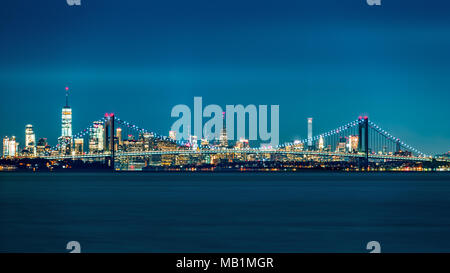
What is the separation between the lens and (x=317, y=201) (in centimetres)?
3391

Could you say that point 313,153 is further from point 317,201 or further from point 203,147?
point 317,201

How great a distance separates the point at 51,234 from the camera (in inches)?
758

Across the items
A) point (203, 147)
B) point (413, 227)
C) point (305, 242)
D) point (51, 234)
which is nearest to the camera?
point (305, 242)

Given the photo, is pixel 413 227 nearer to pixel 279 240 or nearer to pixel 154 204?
pixel 279 240

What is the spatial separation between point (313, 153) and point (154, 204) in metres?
47.5

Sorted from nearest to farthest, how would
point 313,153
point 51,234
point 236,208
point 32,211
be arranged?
point 51,234
point 32,211
point 236,208
point 313,153

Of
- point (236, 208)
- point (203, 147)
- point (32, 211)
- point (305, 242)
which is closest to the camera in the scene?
point (305, 242)
